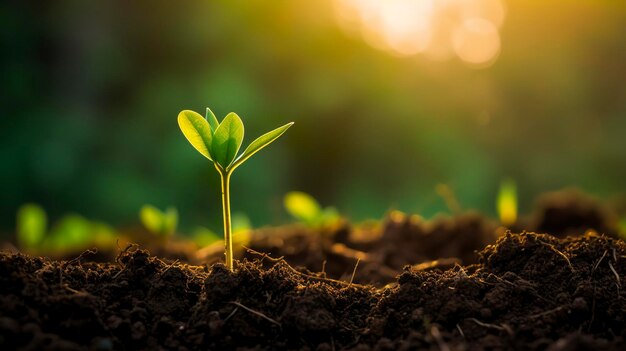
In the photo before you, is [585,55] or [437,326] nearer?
[437,326]

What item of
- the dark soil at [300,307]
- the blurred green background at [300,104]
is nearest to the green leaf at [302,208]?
the dark soil at [300,307]

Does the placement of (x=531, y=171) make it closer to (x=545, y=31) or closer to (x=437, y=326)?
(x=545, y=31)

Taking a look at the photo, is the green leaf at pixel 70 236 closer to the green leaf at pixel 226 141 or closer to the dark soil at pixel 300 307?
the dark soil at pixel 300 307

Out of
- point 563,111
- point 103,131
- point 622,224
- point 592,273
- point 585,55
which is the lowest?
point 592,273

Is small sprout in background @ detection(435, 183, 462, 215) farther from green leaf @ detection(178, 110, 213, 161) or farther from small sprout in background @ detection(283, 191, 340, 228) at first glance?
green leaf @ detection(178, 110, 213, 161)

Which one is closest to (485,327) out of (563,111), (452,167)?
(452,167)

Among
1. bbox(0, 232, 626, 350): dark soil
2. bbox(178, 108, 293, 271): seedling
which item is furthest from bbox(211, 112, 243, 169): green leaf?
bbox(0, 232, 626, 350): dark soil
